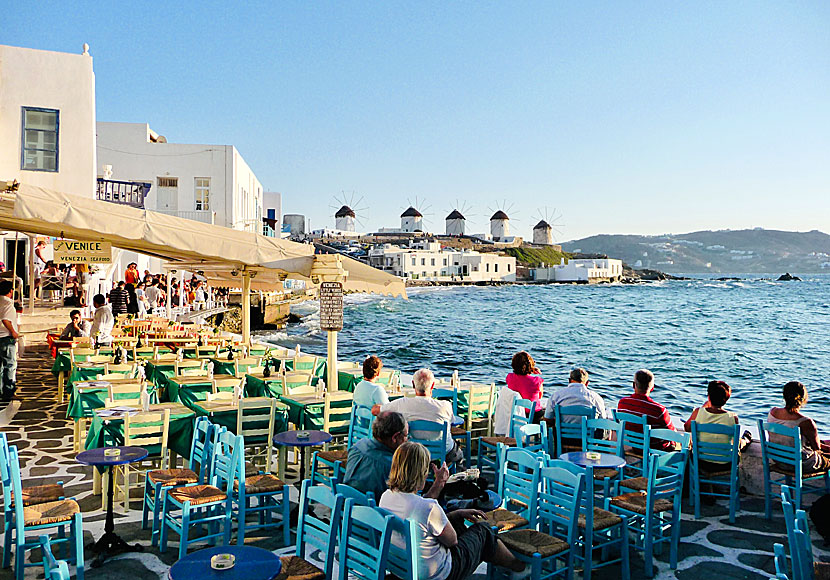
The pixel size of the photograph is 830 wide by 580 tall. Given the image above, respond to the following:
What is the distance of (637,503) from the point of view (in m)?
5.35

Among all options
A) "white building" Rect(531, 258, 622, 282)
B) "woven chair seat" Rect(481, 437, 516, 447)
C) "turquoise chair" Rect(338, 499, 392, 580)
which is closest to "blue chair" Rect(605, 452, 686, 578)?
"woven chair seat" Rect(481, 437, 516, 447)

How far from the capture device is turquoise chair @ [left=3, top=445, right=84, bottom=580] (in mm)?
4254

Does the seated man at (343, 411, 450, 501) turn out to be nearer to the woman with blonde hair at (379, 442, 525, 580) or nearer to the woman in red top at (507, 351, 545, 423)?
the woman with blonde hair at (379, 442, 525, 580)

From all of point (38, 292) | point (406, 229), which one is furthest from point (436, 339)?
point (406, 229)

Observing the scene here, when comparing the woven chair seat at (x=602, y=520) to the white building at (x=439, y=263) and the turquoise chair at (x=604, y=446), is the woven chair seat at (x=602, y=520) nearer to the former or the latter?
the turquoise chair at (x=604, y=446)

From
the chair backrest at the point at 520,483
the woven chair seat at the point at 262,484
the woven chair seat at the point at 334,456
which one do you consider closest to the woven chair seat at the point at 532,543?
the chair backrest at the point at 520,483

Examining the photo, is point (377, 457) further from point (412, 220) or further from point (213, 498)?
point (412, 220)

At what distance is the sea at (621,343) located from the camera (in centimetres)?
2939

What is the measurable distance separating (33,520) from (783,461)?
616 cm

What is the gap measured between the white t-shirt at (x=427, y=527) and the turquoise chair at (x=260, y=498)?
1.60 metres

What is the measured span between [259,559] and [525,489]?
2.12 m

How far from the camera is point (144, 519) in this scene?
5.69 m

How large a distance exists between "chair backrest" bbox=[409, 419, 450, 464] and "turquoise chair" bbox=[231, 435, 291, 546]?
1.29 m

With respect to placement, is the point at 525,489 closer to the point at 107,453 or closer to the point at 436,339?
the point at 107,453
